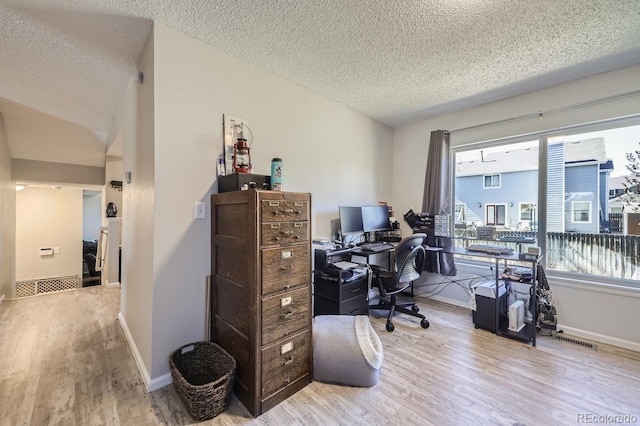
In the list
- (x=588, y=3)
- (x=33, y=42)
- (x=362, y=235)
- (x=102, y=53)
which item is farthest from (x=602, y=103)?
(x=33, y=42)

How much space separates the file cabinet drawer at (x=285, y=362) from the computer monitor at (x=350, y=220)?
143 cm

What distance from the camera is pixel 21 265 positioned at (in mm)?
4730

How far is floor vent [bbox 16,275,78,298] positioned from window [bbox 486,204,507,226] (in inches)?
290

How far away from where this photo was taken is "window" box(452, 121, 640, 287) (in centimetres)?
247

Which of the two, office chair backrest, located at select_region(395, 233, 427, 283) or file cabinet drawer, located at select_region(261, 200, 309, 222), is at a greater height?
file cabinet drawer, located at select_region(261, 200, 309, 222)

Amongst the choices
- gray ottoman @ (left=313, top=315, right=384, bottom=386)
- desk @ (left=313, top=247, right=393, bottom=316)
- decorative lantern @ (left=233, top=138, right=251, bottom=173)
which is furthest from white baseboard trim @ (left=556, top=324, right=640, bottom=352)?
decorative lantern @ (left=233, top=138, right=251, bottom=173)

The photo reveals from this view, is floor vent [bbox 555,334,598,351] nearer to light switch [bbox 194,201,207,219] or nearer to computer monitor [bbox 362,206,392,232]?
computer monitor [bbox 362,206,392,232]

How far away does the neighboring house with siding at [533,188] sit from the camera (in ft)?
8.57

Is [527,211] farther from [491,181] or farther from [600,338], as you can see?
[600,338]

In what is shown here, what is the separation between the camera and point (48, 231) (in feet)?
16.2

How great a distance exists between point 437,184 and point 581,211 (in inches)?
55.9

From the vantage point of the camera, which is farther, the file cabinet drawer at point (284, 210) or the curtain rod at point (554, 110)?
the curtain rod at point (554, 110)

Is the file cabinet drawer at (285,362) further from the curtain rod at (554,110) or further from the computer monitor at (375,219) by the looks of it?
the curtain rod at (554,110)

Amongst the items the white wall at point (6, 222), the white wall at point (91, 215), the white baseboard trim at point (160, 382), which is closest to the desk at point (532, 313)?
the white baseboard trim at point (160, 382)
